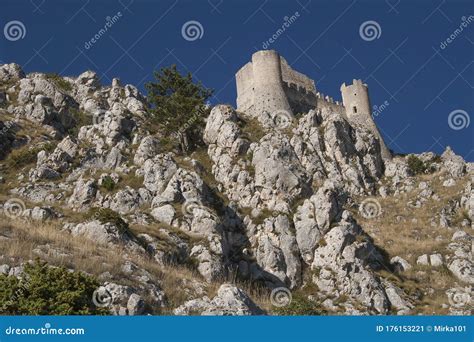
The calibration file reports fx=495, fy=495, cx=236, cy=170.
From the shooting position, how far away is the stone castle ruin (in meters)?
61.1

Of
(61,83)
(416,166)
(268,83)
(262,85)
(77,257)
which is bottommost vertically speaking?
(77,257)

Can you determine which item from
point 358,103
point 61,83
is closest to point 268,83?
point 358,103

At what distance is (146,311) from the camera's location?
40.7 feet

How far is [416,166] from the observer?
57656 millimetres

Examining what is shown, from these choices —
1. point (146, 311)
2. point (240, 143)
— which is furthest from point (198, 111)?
point (146, 311)

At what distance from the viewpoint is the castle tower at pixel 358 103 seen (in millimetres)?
68812

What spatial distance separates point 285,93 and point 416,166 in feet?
60.5
